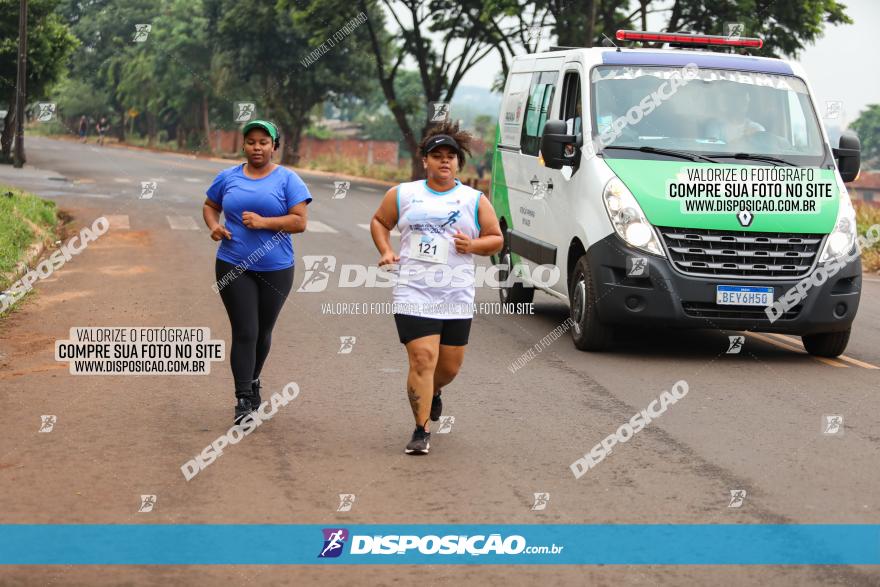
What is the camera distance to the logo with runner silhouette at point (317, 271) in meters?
16.2

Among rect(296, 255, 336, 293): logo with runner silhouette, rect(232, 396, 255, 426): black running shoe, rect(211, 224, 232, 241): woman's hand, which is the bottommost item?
rect(296, 255, 336, 293): logo with runner silhouette

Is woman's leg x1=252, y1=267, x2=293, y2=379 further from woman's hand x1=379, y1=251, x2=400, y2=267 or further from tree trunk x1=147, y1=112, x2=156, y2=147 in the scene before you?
tree trunk x1=147, y1=112, x2=156, y2=147

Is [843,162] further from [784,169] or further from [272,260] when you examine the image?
[272,260]

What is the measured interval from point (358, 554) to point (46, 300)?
30.0ft

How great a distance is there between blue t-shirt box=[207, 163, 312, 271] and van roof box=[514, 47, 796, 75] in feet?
15.0

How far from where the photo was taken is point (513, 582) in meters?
5.50

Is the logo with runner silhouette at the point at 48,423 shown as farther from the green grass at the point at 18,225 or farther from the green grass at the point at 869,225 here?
the green grass at the point at 869,225

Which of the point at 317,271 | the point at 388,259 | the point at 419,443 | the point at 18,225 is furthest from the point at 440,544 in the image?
the point at 18,225

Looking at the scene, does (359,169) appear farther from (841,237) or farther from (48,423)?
(48,423)

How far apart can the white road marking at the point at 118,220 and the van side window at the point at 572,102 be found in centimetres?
1276

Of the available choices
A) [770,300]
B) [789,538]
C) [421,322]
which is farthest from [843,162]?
[789,538]

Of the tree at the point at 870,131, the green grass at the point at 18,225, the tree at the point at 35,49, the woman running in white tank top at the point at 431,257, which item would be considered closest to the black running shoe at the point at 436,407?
the woman running in white tank top at the point at 431,257

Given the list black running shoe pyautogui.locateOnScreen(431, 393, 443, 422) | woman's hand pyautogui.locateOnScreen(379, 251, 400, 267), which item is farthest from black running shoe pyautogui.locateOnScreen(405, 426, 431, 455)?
woman's hand pyautogui.locateOnScreen(379, 251, 400, 267)

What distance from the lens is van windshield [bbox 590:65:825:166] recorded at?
11.7 m
